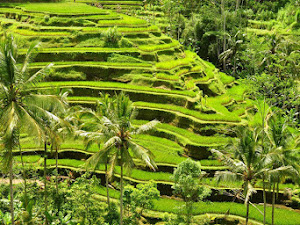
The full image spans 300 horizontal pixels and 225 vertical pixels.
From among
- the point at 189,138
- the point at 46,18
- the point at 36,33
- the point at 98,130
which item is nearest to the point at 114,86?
the point at 189,138

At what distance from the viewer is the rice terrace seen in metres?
12.9

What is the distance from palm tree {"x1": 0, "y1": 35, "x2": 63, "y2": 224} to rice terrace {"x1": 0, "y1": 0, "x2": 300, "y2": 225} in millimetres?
36

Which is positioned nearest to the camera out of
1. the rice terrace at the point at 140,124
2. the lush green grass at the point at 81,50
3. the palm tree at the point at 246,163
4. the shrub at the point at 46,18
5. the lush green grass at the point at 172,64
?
the rice terrace at the point at 140,124

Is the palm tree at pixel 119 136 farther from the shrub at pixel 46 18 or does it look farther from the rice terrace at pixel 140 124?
the shrub at pixel 46 18

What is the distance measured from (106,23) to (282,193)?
24967mm

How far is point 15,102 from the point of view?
1111cm

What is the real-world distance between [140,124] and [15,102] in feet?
46.5

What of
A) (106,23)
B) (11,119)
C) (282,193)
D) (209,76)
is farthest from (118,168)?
(106,23)

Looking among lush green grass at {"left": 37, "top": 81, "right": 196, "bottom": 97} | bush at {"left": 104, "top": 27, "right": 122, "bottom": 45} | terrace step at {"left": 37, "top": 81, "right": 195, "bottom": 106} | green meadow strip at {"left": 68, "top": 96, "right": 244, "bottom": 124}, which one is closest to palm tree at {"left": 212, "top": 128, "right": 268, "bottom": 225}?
green meadow strip at {"left": 68, "top": 96, "right": 244, "bottom": 124}

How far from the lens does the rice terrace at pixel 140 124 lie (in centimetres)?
1291

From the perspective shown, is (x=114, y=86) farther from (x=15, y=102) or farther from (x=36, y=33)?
(x=15, y=102)

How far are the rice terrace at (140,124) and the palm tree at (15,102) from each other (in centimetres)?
4

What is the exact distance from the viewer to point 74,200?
16.3 metres

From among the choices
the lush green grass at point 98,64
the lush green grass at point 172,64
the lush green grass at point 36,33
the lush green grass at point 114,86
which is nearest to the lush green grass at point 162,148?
the lush green grass at point 114,86
